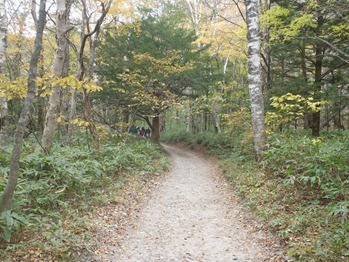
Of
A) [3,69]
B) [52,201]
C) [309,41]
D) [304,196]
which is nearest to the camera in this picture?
[52,201]

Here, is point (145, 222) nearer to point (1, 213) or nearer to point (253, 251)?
point (253, 251)

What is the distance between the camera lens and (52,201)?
16.5 feet

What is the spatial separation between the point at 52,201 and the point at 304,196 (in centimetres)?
551

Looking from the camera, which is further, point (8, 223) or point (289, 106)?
point (289, 106)

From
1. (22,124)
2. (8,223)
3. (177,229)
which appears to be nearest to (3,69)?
(22,124)

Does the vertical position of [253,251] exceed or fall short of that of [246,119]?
it falls short

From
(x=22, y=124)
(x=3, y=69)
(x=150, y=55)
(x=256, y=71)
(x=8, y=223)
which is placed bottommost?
(x=8, y=223)

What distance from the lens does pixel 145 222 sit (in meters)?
5.84

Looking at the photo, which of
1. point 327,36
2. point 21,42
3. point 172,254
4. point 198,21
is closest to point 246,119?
point 327,36

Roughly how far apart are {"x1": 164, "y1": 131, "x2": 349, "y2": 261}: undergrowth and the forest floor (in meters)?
0.36

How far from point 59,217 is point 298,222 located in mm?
4437

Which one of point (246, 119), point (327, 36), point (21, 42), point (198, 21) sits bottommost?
point (246, 119)

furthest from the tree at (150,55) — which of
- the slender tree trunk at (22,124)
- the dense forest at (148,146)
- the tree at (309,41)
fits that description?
the slender tree trunk at (22,124)

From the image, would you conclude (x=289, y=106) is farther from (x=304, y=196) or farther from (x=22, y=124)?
(x=22, y=124)
